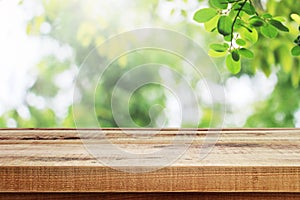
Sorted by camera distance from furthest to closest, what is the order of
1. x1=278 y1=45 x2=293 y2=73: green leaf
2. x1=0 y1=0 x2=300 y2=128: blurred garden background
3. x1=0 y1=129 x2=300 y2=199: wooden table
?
x1=0 y1=0 x2=300 y2=128: blurred garden background → x1=278 y1=45 x2=293 y2=73: green leaf → x1=0 y1=129 x2=300 y2=199: wooden table

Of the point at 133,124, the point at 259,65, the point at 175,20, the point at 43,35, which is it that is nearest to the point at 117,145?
the point at 133,124

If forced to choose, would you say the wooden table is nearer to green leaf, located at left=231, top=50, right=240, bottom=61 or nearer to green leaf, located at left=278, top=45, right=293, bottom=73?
green leaf, located at left=231, top=50, right=240, bottom=61

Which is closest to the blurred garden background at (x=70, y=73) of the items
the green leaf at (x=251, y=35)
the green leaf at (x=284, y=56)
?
the green leaf at (x=284, y=56)

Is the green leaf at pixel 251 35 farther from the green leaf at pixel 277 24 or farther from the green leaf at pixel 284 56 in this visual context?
the green leaf at pixel 284 56

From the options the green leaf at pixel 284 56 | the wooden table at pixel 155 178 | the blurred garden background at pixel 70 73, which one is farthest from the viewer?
the blurred garden background at pixel 70 73

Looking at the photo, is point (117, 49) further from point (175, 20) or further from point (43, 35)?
point (43, 35)

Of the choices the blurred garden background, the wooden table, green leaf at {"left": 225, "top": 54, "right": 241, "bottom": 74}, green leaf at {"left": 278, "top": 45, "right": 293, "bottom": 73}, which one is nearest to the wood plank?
the wooden table

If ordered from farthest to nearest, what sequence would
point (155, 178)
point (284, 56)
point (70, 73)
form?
point (70, 73) → point (284, 56) → point (155, 178)

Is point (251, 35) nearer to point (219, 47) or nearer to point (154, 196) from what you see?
point (219, 47)

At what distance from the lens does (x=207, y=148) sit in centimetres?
69

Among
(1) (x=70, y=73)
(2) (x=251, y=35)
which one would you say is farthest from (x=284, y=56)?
(1) (x=70, y=73)

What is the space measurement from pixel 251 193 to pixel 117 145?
0.71ft

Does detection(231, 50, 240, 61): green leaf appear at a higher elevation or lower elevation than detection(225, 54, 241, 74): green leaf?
higher

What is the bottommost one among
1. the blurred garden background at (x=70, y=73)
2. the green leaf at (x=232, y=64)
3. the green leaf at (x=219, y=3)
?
the blurred garden background at (x=70, y=73)
